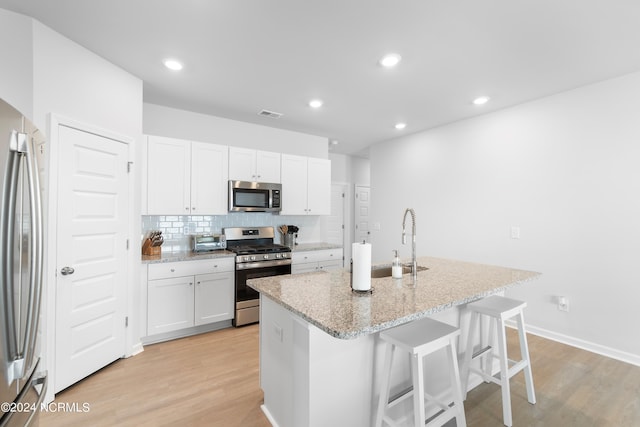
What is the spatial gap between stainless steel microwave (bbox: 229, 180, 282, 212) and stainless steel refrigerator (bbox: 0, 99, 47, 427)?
249cm

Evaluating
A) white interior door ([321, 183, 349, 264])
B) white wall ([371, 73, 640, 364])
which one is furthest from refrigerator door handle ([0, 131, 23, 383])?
white interior door ([321, 183, 349, 264])

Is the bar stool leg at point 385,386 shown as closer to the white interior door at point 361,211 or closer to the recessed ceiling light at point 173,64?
the recessed ceiling light at point 173,64

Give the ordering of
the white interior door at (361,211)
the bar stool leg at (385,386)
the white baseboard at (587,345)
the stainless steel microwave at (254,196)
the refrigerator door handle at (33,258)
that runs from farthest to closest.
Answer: the white interior door at (361,211) → the stainless steel microwave at (254,196) → the white baseboard at (587,345) → the bar stool leg at (385,386) → the refrigerator door handle at (33,258)

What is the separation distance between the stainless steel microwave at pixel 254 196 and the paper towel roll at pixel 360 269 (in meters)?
2.47

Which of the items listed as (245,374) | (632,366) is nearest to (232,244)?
(245,374)

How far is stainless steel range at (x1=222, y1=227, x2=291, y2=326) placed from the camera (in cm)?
346

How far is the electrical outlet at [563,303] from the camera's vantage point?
3.06 m

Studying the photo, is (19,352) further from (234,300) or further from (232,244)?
(232,244)

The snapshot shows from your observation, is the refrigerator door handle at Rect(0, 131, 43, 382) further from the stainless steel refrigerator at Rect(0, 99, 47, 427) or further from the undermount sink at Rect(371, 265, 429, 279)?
the undermount sink at Rect(371, 265, 429, 279)

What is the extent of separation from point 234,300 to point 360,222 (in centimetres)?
369

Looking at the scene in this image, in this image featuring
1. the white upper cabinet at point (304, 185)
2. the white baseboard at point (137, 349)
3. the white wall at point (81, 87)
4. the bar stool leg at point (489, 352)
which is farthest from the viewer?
the white upper cabinet at point (304, 185)

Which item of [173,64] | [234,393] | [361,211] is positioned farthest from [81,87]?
[361,211]

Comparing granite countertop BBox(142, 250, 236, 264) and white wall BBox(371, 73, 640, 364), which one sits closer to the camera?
white wall BBox(371, 73, 640, 364)

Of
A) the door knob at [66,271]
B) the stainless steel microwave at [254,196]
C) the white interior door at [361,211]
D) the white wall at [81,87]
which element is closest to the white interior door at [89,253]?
the door knob at [66,271]
